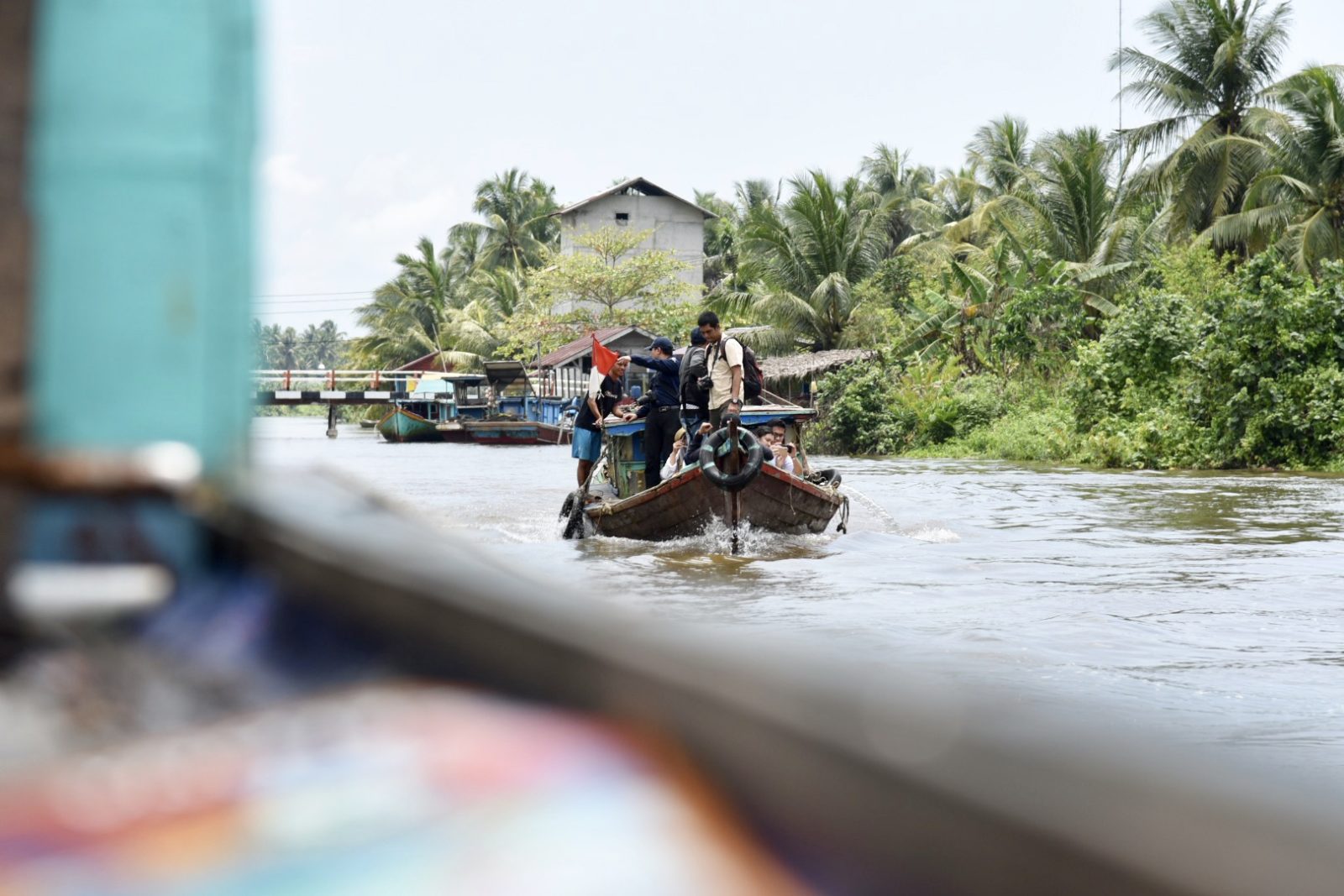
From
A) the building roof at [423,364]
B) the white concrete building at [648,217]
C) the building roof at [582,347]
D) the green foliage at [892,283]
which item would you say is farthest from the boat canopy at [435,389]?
the green foliage at [892,283]

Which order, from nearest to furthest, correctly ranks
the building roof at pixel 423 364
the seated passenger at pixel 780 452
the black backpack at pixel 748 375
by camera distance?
1. the black backpack at pixel 748 375
2. the seated passenger at pixel 780 452
3. the building roof at pixel 423 364

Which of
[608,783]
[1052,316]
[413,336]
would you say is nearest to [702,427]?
[608,783]

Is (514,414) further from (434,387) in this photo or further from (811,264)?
(811,264)

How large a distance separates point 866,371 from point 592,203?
17.6 metres

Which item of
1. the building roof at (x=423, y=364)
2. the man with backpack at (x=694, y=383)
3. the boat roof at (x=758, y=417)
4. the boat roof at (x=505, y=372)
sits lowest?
the boat roof at (x=758, y=417)

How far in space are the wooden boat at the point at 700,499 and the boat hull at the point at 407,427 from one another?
26.3 meters

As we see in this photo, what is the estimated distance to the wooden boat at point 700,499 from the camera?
9453mm

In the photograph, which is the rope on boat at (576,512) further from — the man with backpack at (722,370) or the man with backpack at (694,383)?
the man with backpack at (722,370)

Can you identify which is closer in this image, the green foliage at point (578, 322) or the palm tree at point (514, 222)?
the green foliage at point (578, 322)

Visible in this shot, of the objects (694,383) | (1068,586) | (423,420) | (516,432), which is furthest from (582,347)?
(1068,586)

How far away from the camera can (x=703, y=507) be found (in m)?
9.68

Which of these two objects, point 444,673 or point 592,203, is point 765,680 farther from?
point 592,203

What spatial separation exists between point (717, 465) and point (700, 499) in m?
0.42

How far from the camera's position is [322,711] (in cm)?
73
